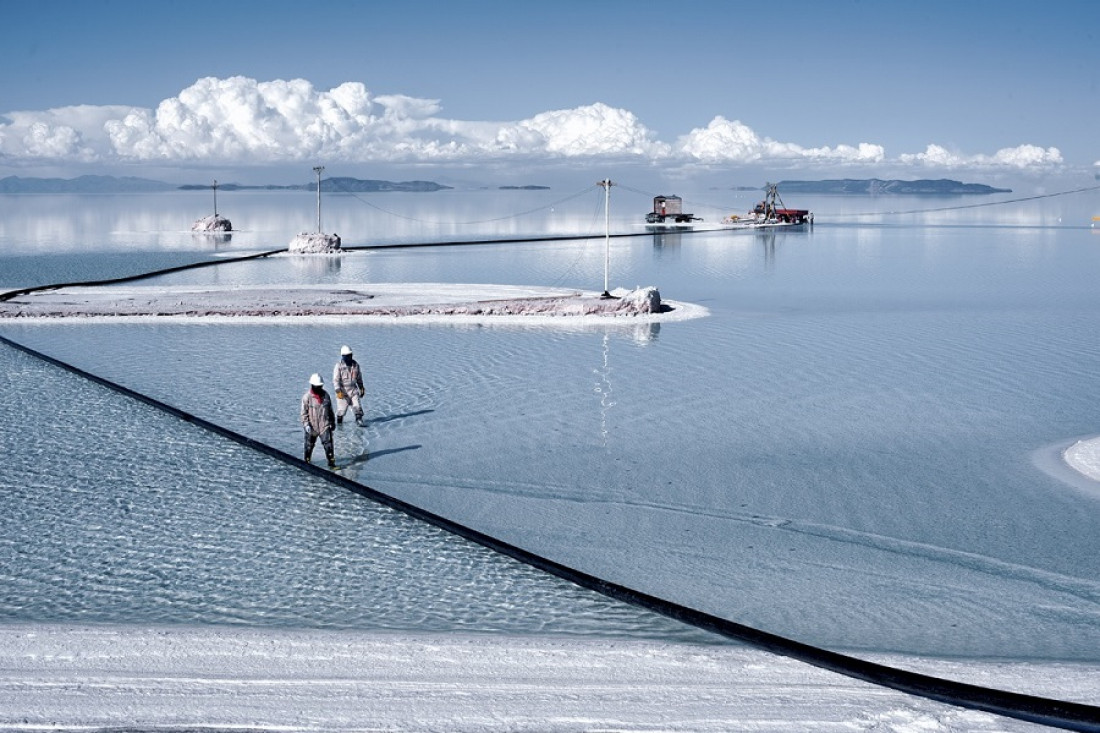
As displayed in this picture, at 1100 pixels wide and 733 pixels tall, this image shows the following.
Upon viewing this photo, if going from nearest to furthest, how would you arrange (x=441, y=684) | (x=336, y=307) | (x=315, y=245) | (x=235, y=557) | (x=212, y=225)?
(x=441, y=684) → (x=235, y=557) → (x=336, y=307) → (x=315, y=245) → (x=212, y=225)

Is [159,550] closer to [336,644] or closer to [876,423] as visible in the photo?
[336,644]

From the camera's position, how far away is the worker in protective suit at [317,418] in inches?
557

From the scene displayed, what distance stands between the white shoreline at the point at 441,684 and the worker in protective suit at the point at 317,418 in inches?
188

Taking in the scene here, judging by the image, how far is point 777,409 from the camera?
1956 centimetres

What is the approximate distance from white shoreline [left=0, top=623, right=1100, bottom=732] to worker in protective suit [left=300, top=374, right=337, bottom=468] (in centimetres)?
478

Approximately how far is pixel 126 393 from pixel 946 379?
1752 cm

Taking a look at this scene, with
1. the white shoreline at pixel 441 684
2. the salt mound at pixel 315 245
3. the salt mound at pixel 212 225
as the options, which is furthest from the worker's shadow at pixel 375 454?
the salt mound at pixel 212 225

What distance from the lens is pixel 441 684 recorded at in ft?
28.3

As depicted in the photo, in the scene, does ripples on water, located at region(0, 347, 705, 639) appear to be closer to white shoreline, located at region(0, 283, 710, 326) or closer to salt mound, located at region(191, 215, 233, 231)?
white shoreline, located at region(0, 283, 710, 326)

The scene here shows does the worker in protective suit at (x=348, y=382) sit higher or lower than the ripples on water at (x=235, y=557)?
higher

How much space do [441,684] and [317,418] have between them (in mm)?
6477

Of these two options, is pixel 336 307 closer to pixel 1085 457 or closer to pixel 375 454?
pixel 375 454

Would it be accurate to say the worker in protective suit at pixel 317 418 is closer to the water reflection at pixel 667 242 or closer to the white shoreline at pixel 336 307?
the white shoreline at pixel 336 307

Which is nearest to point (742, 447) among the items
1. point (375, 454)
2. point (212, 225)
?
point (375, 454)
